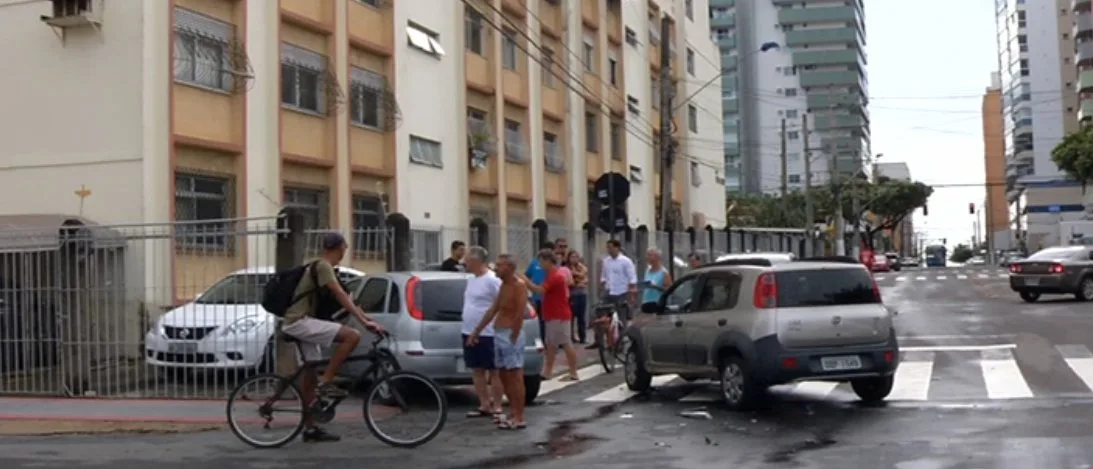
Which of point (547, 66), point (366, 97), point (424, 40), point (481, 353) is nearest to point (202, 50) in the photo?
point (366, 97)

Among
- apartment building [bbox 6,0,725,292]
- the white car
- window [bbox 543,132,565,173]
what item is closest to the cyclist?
the white car

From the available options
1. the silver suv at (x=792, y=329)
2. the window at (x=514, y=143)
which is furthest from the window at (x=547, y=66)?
the silver suv at (x=792, y=329)

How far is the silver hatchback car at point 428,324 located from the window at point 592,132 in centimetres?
2604

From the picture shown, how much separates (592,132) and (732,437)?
29739 millimetres

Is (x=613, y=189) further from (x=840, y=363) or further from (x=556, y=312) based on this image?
(x=840, y=363)

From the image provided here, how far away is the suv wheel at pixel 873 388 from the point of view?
1303 cm

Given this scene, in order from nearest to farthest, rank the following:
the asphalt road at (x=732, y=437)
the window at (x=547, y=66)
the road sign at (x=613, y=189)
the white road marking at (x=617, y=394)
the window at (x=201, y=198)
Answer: the asphalt road at (x=732, y=437), the white road marking at (x=617, y=394), the window at (x=201, y=198), the road sign at (x=613, y=189), the window at (x=547, y=66)

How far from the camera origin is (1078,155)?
61719 mm

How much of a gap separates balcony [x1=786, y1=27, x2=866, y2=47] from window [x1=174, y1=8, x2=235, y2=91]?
106 metres

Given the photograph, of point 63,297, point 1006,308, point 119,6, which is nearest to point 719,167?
point 1006,308

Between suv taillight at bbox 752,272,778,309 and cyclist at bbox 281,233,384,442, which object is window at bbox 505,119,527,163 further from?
cyclist at bbox 281,233,384,442

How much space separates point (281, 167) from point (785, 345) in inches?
507

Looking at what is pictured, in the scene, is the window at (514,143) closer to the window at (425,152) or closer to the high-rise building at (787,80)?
the window at (425,152)

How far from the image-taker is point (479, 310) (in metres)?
12.0
